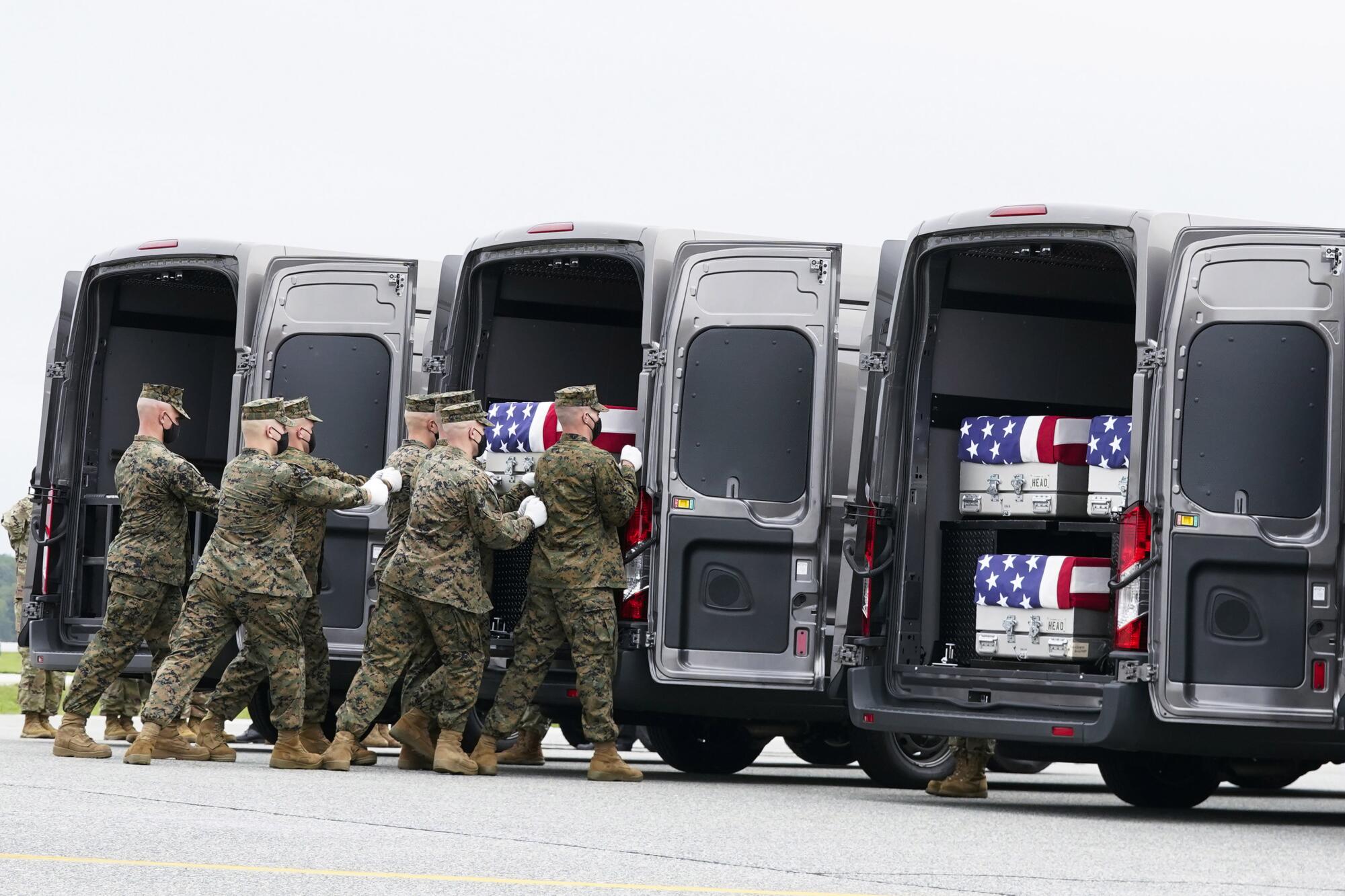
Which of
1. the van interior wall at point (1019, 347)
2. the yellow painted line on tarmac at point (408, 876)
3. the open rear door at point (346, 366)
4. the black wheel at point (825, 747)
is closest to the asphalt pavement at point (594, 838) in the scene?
the yellow painted line on tarmac at point (408, 876)

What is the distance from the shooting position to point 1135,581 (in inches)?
340

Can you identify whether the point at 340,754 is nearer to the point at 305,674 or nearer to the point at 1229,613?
the point at 305,674

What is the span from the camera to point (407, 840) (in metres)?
7.20

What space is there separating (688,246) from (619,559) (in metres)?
1.57

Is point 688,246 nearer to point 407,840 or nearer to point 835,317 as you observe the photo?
point 835,317

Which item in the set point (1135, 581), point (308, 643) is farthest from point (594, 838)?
point (308, 643)

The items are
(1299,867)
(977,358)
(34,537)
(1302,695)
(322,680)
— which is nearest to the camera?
(1299,867)

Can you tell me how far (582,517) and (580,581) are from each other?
32 centimetres

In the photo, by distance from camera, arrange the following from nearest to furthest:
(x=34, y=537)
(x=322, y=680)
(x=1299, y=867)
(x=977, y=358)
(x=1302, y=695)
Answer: (x=1299, y=867)
(x=1302, y=695)
(x=977, y=358)
(x=322, y=680)
(x=34, y=537)

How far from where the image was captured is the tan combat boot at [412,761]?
35.6ft

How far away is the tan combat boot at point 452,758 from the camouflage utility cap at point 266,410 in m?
1.79

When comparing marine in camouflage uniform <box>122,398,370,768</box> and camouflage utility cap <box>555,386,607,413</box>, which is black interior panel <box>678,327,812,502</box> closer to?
camouflage utility cap <box>555,386,607,413</box>

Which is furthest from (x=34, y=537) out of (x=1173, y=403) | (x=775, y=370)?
(x=1173, y=403)

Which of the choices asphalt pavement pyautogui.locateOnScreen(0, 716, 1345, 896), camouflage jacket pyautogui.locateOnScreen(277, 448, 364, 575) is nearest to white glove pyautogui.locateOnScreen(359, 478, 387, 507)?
camouflage jacket pyautogui.locateOnScreen(277, 448, 364, 575)
